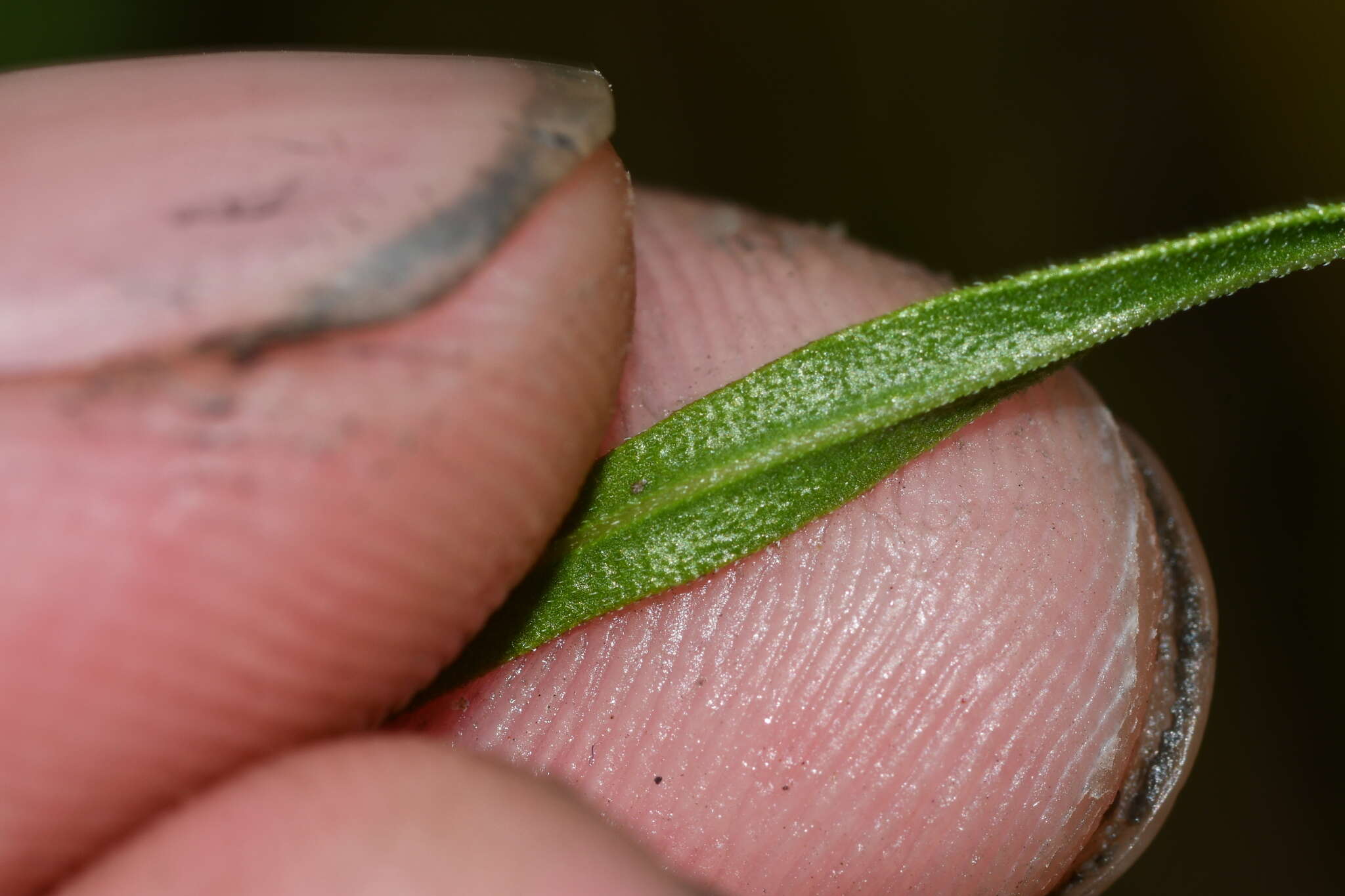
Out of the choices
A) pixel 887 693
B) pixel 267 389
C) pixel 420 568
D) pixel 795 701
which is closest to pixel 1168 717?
pixel 887 693

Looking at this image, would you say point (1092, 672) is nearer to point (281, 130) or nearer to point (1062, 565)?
point (1062, 565)

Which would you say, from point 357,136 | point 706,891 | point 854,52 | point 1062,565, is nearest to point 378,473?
point 357,136

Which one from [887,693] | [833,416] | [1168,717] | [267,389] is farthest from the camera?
[1168,717]

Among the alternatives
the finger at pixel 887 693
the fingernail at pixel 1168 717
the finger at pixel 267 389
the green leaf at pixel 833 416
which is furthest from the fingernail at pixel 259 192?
the fingernail at pixel 1168 717

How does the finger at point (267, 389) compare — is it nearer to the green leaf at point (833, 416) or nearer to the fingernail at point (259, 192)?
the fingernail at point (259, 192)

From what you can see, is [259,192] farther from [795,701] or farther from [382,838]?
[795,701]
